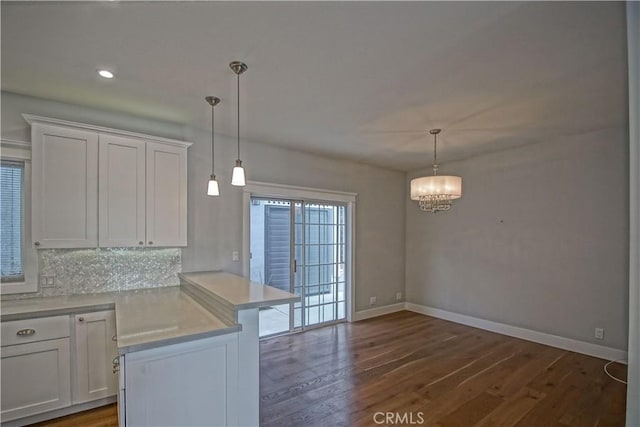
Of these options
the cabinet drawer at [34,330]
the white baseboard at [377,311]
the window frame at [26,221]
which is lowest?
the white baseboard at [377,311]

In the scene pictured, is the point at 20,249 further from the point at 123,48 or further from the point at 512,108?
the point at 512,108

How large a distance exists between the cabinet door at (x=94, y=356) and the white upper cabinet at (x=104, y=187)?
708 mm

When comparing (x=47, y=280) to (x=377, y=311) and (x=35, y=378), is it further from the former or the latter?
(x=377, y=311)

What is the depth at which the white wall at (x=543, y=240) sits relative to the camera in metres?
3.79

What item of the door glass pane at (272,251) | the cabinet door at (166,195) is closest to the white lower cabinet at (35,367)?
the cabinet door at (166,195)

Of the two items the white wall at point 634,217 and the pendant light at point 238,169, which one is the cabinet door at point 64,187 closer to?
the pendant light at point 238,169

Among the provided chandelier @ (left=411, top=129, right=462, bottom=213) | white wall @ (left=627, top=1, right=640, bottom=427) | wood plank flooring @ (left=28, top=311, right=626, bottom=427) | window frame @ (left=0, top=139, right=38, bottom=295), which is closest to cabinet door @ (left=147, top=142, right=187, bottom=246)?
window frame @ (left=0, top=139, right=38, bottom=295)

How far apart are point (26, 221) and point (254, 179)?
2.34 meters

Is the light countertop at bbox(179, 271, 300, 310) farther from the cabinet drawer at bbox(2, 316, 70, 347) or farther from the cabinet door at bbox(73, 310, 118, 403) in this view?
the cabinet drawer at bbox(2, 316, 70, 347)

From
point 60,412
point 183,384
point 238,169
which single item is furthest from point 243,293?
point 60,412

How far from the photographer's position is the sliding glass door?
4488 millimetres

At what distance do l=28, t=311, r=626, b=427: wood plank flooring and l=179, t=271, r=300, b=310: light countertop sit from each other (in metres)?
1.08

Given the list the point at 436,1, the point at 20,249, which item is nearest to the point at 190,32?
the point at 436,1

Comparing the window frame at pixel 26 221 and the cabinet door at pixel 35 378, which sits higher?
the window frame at pixel 26 221
